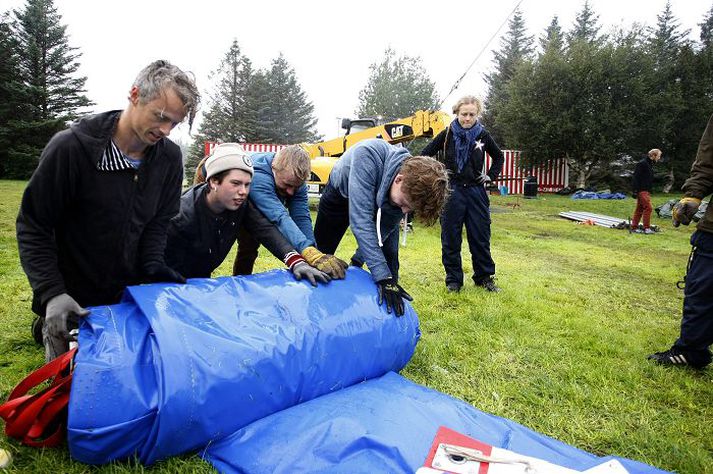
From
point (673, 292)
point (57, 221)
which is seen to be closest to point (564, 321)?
point (673, 292)

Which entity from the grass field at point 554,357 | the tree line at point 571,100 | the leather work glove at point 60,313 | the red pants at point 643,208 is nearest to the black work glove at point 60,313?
the leather work glove at point 60,313

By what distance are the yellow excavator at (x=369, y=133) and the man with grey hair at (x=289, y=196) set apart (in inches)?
233

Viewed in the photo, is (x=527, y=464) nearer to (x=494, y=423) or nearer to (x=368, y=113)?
(x=494, y=423)

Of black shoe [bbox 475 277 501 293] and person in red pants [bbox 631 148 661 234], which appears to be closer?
black shoe [bbox 475 277 501 293]

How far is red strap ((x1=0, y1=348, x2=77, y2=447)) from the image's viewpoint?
1.67 meters

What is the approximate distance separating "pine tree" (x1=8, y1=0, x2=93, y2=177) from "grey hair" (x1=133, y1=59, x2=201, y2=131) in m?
24.7

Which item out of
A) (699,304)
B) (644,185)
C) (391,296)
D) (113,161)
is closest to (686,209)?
(699,304)

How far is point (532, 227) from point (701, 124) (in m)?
19.4

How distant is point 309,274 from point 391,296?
0.46m

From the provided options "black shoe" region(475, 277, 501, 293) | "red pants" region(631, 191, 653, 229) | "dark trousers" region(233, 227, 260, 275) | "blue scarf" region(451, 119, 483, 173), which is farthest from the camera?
"red pants" region(631, 191, 653, 229)

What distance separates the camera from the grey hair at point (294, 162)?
2.88 meters

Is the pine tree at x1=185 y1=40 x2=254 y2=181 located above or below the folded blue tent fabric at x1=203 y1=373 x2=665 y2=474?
above

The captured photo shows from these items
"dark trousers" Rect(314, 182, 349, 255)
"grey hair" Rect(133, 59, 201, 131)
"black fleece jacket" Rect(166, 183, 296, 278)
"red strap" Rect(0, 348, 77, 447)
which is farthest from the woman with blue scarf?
"red strap" Rect(0, 348, 77, 447)

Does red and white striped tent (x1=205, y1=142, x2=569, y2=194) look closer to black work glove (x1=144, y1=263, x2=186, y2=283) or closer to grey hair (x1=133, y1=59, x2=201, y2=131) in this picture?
black work glove (x1=144, y1=263, x2=186, y2=283)
